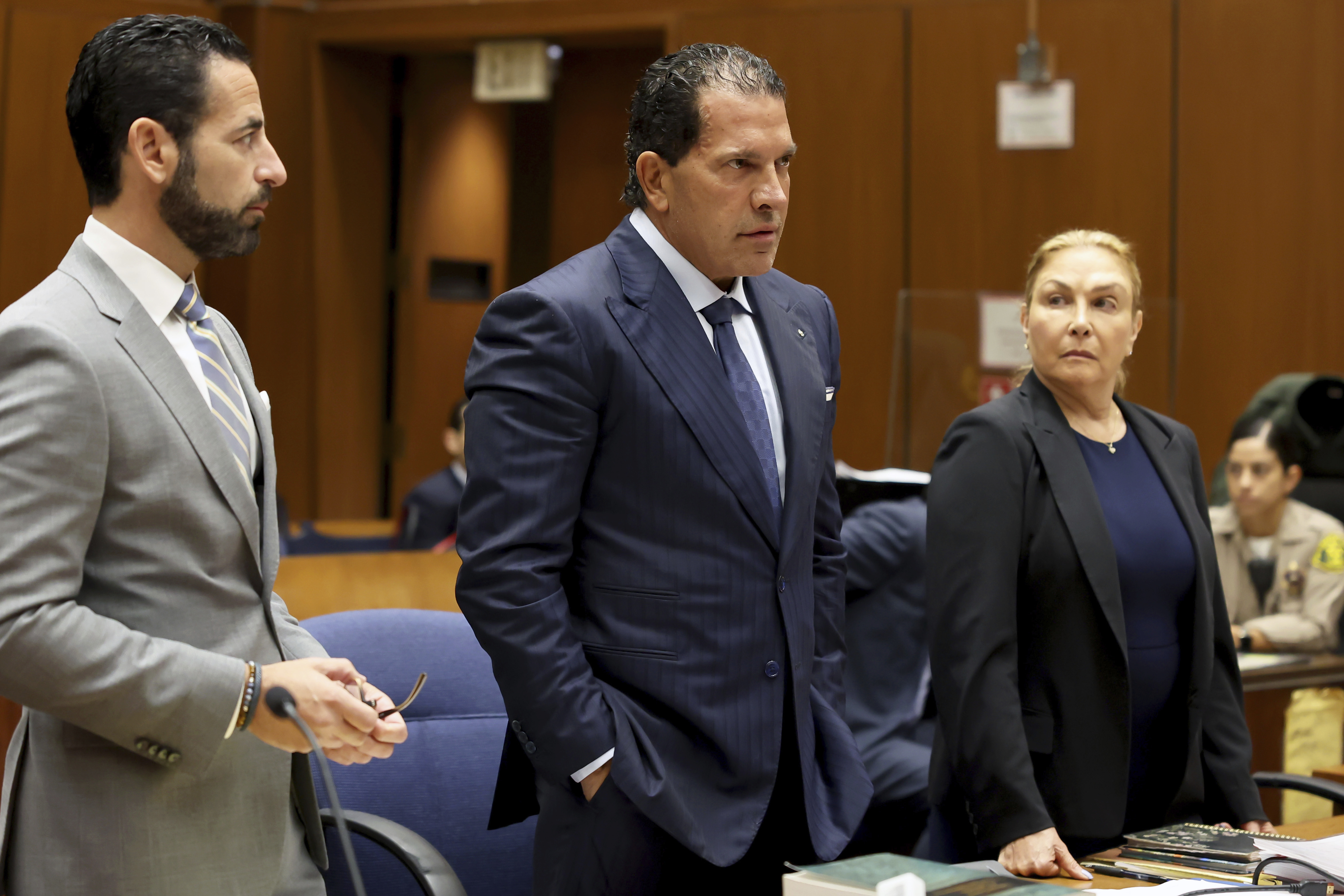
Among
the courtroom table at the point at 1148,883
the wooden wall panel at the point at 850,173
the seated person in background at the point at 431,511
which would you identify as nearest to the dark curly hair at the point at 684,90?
the courtroom table at the point at 1148,883

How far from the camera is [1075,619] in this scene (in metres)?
2.06

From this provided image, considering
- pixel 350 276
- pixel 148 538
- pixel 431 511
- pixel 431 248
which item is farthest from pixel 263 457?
pixel 431 248

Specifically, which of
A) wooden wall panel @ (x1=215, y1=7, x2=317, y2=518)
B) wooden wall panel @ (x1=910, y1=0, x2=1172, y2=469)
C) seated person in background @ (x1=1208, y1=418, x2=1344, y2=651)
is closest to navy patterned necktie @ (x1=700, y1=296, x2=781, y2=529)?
seated person in background @ (x1=1208, y1=418, x2=1344, y2=651)

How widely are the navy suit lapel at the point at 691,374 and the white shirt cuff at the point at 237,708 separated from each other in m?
0.61

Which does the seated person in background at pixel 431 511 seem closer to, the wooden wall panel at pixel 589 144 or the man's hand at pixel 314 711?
the wooden wall panel at pixel 589 144

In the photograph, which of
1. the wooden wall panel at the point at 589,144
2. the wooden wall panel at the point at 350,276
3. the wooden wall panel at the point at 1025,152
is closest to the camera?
the wooden wall panel at the point at 1025,152

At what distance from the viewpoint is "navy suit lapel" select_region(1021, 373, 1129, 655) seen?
2.04 meters

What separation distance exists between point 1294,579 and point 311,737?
10.6 ft

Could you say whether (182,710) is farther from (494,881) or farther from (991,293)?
(991,293)

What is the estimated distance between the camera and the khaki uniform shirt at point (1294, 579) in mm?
3598

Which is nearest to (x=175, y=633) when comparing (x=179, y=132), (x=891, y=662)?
(x=179, y=132)

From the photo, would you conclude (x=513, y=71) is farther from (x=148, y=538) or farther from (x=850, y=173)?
(x=148, y=538)

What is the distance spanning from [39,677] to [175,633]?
0.15m

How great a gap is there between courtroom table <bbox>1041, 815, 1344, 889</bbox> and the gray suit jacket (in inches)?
35.8
